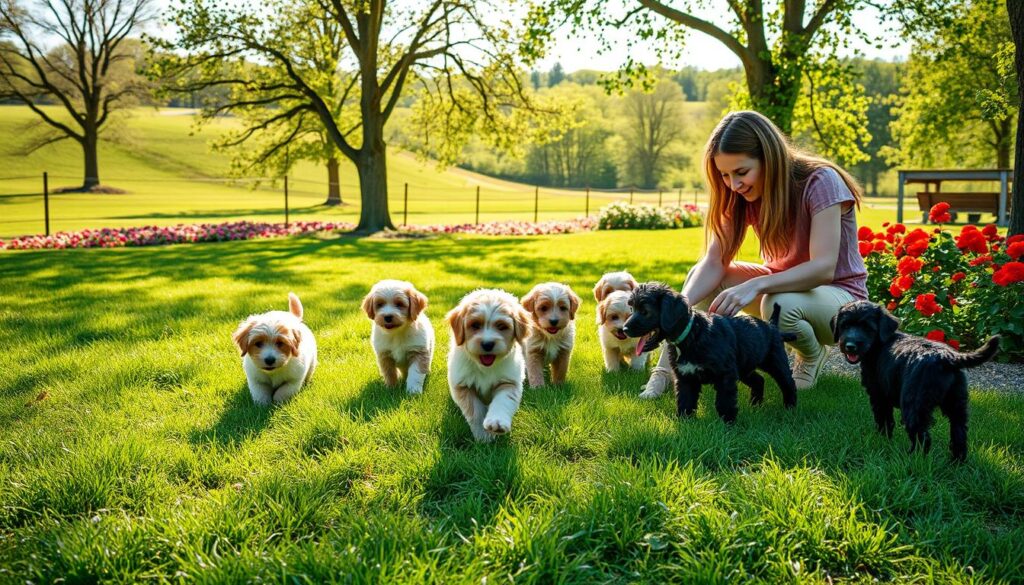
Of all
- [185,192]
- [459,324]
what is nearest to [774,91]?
[459,324]

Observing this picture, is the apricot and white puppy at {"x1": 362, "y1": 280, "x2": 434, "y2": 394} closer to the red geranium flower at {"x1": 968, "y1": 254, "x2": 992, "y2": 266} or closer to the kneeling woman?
the kneeling woman

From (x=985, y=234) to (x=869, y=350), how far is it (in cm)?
340

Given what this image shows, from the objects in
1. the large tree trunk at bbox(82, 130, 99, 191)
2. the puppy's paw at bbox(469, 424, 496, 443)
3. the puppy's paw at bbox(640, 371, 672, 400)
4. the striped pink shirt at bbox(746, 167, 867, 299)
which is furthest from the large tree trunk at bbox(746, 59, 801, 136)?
the large tree trunk at bbox(82, 130, 99, 191)

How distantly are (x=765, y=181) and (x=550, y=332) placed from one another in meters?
2.05

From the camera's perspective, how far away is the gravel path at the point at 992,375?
501 cm

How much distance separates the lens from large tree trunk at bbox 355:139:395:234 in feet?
70.6

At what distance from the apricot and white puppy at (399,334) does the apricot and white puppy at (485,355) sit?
778mm

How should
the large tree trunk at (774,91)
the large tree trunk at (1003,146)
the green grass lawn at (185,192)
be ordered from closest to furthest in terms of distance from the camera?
the large tree trunk at (774,91) < the green grass lawn at (185,192) < the large tree trunk at (1003,146)

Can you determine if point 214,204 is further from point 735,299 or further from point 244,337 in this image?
point 735,299

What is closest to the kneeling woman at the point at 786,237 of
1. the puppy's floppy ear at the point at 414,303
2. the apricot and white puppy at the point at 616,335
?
the apricot and white puppy at the point at 616,335

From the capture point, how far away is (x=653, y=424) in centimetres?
396

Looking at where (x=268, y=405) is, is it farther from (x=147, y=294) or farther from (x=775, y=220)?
(x=147, y=294)

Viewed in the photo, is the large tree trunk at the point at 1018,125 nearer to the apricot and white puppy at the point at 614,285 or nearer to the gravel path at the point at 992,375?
the gravel path at the point at 992,375

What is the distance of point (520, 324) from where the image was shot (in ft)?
14.1
